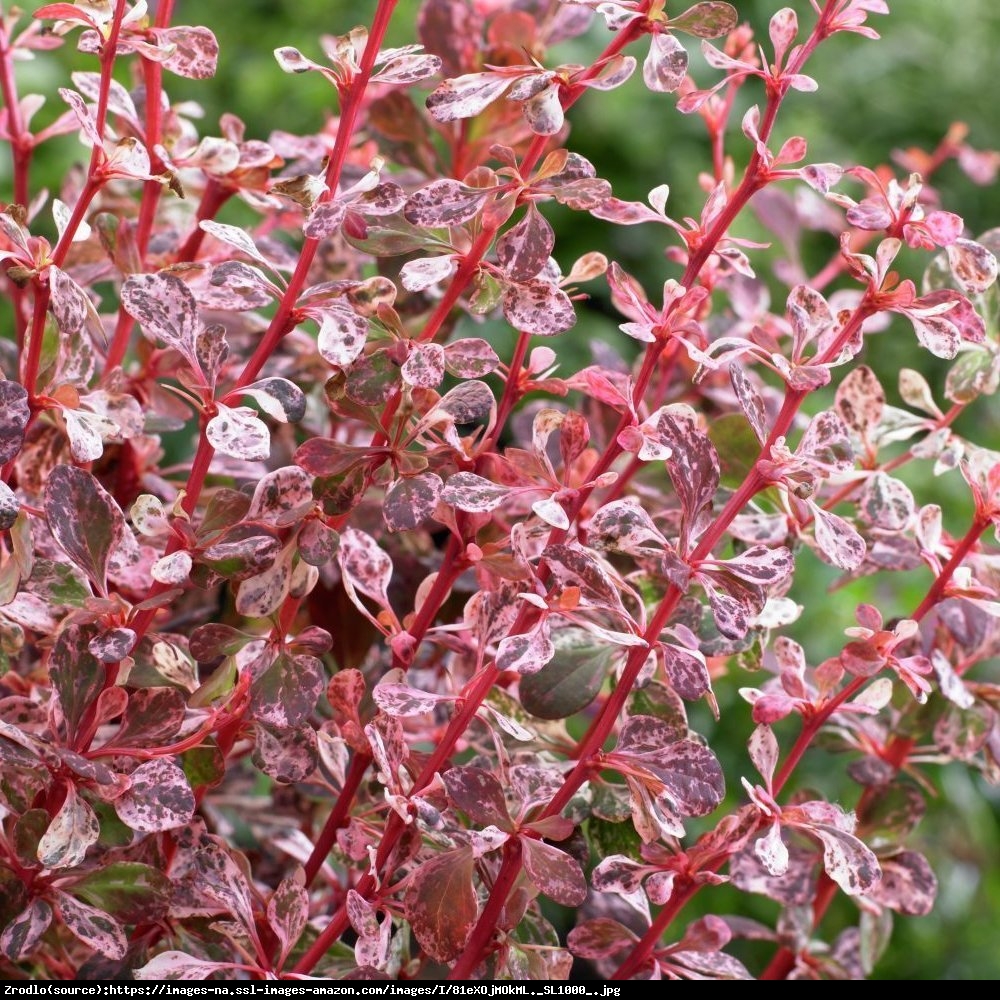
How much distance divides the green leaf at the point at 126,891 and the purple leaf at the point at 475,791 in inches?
4.2

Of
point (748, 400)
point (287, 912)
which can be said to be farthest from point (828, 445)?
point (287, 912)

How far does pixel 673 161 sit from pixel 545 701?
1.84m

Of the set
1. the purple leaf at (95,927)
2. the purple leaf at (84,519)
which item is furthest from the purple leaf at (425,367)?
the purple leaf at (95,927)

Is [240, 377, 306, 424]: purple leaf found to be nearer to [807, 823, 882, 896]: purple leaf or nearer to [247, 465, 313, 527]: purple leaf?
[247, 465, 313, 527]: purple leaf

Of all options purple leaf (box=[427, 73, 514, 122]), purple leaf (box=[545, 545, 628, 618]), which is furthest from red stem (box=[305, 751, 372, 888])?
purple leaf (box=[427, 73, 514, 122])

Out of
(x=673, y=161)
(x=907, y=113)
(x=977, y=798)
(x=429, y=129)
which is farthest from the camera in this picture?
(x=907, y=113)

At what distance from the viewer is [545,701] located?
44 cm

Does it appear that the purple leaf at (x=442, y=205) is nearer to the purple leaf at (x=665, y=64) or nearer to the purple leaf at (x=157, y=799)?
the purple leaf at (x=665, y=64)

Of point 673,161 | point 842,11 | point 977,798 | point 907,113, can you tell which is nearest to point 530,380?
point 842,11

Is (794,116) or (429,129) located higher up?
(429,129)

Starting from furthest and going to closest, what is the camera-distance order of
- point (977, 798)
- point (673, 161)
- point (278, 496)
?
point (673, 161) → point (977, 798) → point (278, 496)

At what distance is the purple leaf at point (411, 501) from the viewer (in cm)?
40

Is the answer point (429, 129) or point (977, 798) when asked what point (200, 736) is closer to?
point (429, 129)
